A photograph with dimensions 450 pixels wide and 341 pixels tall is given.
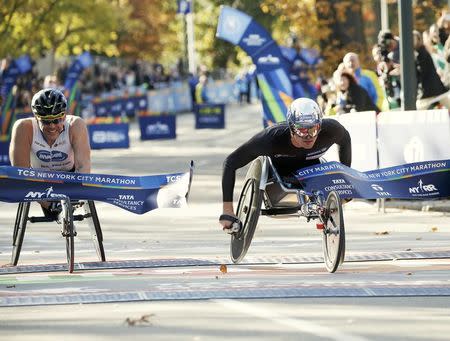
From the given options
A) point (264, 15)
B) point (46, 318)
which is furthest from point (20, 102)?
point (46, 318)

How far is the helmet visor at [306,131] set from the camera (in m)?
12.9

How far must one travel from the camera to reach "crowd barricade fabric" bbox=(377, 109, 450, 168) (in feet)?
60.8

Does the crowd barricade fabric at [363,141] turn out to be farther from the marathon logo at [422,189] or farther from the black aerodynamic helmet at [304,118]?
the black aerodynamic helmet at [304,118]

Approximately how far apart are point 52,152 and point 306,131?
2.47 meters

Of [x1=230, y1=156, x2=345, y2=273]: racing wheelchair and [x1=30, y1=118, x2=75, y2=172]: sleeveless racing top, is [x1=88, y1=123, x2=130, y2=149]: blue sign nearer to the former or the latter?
[x1=30, y1=118, x2=75, y2=172]: sleeveless racing top

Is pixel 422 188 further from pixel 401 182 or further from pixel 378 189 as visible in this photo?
pixel 378 189

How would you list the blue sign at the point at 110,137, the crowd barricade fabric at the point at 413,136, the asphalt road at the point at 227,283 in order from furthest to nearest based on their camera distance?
the blue sign at the point at 110,137
the crowd barricade fabric at the point at 413,136
the asphalt road at the point at 227,283

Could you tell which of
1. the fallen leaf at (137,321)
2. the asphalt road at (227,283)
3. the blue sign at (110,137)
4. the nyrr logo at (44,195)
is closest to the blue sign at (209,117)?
the blue sign at (110,137)

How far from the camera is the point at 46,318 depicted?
33.0 feet

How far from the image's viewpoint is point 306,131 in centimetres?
1287

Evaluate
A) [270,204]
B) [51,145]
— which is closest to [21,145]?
[51,145]

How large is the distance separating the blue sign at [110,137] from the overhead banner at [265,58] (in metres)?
9.95

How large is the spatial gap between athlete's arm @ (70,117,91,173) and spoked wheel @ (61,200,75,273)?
492mm

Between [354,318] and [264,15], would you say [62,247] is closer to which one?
[354,318]
